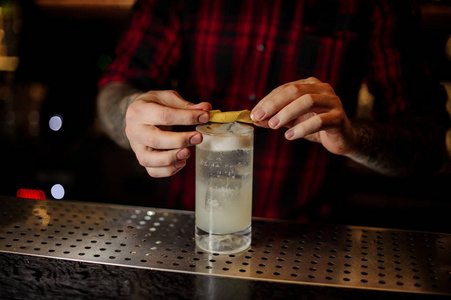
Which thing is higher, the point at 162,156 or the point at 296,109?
the point at 296,109

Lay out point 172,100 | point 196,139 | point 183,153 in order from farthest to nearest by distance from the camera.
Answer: point 172,100, point 183,153, point 196,139

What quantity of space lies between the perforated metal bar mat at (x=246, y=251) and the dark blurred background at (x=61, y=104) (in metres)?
2.60

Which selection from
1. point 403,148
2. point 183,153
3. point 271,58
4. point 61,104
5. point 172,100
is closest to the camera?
point 183,153

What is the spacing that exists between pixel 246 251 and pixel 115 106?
958 millimetres

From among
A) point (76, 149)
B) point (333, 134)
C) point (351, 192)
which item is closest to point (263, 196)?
point (333, 134)

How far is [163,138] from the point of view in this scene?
1389mm

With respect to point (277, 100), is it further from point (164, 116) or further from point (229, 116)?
point (164, 116)

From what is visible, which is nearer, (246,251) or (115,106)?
(246,251)

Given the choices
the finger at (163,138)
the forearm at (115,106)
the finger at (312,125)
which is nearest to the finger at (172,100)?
the finger at (163,138)

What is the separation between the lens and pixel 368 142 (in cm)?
185

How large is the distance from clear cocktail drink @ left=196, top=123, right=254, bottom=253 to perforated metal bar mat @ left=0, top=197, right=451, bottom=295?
0.06m

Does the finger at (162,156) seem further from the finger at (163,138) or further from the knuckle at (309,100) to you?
the knuckle at (309,100)

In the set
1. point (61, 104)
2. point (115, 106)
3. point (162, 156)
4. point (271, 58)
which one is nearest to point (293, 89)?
point (162, 156)

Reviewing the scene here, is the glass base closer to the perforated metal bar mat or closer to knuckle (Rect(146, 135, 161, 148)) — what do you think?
the perforated metal bar mat
